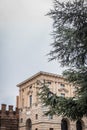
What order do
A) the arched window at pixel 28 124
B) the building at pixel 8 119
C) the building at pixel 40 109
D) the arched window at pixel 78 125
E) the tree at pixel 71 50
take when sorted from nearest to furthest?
1. the tree at pixel 71 50
2. the building at pixel 40 109
3. the building at pixel 8 119
4. the arched window at pixel 78 125
5. the arched window at pixel 28 124

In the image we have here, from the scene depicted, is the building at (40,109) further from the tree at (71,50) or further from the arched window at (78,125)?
the tree at (71,50)

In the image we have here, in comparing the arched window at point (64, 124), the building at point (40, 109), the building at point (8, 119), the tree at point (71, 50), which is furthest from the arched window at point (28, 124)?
the tree at point (71, 50)

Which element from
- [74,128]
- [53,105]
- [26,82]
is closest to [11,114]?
[26,82]

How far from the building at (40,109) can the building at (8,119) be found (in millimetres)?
1297

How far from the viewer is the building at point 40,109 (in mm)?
41500

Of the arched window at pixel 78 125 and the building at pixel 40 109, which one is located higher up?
the building at pixel 40 109

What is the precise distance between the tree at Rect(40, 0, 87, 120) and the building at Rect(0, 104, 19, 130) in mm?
33216

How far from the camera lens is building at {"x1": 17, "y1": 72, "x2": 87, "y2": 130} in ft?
136

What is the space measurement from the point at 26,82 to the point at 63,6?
3616 cm

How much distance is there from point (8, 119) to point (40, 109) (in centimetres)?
593

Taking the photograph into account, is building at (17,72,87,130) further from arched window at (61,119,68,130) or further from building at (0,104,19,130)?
building at (0,104,19,130)

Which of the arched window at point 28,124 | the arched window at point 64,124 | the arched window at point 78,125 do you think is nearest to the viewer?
the arched window at point 64,124

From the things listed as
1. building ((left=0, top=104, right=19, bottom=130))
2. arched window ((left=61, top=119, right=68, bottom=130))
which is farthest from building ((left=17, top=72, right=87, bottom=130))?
building ((left=0, top=104, right=19, bottom=130))

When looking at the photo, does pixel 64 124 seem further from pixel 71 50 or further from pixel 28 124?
pixel 71 50
